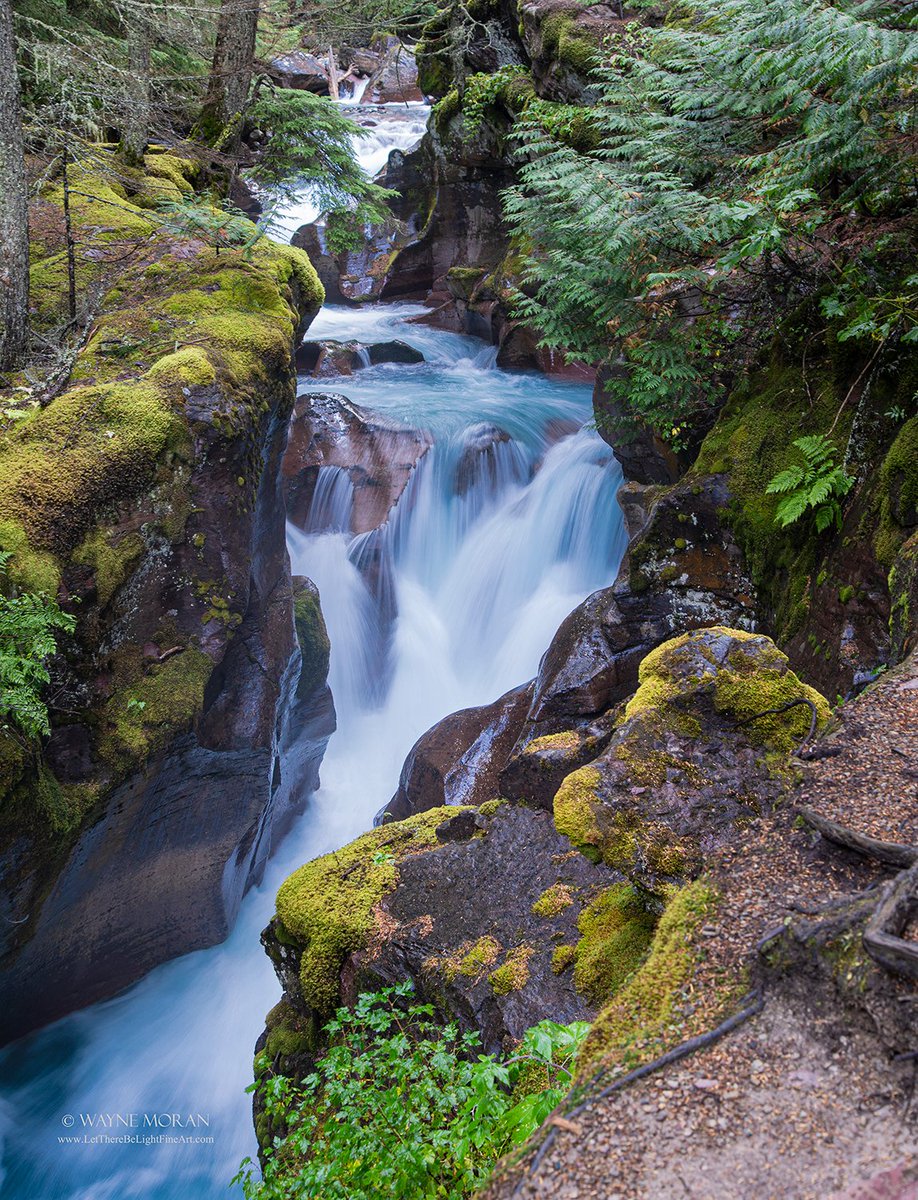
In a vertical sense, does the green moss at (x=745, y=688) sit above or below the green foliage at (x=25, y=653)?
above

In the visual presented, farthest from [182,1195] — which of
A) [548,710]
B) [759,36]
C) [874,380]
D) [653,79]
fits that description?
[653,79]

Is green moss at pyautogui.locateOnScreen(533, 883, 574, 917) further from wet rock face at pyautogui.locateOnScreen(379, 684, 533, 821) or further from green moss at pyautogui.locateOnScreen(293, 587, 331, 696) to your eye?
green moss at pyautogui.locateOnScreen(293, 587, 331, 696)

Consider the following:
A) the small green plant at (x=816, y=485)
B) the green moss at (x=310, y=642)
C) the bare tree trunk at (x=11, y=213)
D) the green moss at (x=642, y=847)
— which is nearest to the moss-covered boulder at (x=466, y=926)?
the green moss at (x=642, y=847)

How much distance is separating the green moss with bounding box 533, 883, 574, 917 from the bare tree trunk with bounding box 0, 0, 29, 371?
664 cm

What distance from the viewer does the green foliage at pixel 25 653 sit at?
4883 mm

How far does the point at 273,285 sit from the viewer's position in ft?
28.3

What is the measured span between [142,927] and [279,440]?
553 cm

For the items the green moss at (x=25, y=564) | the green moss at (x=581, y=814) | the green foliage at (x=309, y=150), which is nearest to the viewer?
the green moss at (x=581, y=814)

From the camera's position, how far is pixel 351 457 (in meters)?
13.1

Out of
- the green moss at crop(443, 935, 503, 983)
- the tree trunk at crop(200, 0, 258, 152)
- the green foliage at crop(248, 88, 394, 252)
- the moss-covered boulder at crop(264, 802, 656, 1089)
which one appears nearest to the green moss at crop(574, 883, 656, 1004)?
the moss-covered boulder at crop(264, 802, 656, 1089)

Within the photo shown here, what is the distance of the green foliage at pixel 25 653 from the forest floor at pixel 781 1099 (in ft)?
14.5

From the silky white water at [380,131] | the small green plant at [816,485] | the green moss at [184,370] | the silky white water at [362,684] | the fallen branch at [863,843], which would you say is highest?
the silky white water at [380,131]

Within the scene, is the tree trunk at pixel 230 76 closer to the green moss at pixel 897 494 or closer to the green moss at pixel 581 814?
the green moss at pixel 897 494

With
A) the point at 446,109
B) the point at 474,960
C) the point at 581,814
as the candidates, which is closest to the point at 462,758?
the point at 474,960
